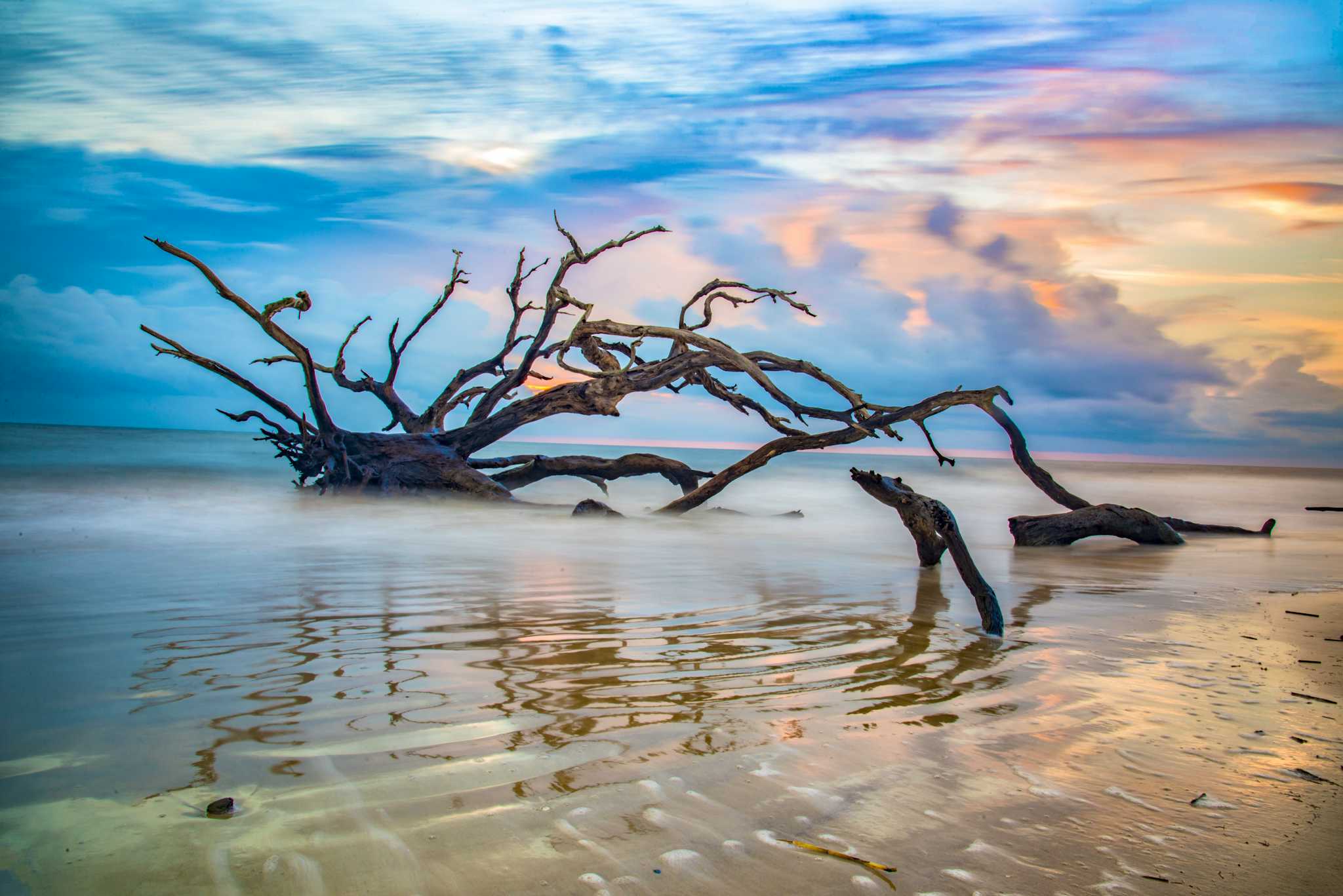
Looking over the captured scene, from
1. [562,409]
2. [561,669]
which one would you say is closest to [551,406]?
[562,409]

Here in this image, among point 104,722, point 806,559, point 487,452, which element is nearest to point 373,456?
point 806,559

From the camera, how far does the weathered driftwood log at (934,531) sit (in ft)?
14.5

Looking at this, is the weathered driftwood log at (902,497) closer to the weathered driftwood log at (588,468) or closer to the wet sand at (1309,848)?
the wet sand at (1309,848)

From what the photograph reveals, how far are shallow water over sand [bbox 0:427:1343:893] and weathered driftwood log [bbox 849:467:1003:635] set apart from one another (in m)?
0.22

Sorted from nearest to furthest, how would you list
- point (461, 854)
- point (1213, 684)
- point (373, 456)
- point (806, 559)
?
point (461, 854), point (1213, 684), point (806, 559), point (373, 456)

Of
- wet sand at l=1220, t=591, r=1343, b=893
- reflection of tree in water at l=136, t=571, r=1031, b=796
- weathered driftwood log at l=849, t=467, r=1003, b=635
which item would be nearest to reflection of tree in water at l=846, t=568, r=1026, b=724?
reflection of tree in water at l=136, t=571, r=1031, b=796

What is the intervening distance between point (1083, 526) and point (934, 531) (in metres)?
3.94

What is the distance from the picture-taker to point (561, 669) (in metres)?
3.29

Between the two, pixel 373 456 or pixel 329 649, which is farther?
pixel 373 456

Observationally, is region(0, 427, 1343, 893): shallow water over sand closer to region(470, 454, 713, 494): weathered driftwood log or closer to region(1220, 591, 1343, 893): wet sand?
region(1220, 591, 1343, 893): wet sand

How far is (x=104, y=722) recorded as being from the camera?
8.59 feet

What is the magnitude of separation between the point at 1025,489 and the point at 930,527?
825 inches

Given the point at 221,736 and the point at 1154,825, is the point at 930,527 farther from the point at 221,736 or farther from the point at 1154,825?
the point at 221,736

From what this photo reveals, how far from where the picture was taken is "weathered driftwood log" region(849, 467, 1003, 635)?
4.43m
